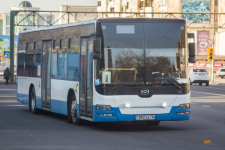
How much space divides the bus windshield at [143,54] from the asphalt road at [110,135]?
126 centimetres

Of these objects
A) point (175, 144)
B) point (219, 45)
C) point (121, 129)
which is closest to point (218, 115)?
point (121, 129)

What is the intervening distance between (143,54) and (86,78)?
5.07ft

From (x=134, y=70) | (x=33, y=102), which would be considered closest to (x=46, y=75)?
(x=33, y=102)

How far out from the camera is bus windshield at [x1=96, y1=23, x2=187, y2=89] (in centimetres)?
1316

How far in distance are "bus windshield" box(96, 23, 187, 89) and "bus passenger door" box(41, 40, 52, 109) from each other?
456cm

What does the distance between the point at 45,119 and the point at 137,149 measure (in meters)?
7.32

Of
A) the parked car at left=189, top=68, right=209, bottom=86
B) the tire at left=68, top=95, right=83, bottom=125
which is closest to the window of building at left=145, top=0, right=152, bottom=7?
the parked car at left=189, top=68, right=209, bottom=86

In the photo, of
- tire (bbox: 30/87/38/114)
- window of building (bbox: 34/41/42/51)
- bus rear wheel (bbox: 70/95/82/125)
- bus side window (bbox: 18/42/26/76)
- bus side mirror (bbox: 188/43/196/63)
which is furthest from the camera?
bus side window (bbox: 18/42/26/76)

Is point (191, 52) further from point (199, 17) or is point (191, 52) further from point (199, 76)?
point (199, 17)

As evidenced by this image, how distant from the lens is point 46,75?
17750mm

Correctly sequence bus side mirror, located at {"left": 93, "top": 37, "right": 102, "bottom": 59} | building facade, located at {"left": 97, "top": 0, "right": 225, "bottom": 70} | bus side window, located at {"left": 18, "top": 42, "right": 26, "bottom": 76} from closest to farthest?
bus side mirror, located at {"left": 93, "top": 37, "right": 102, "bottom": 59} < bus side window, located at {"left": 18, "top": 42, "right": 26, "bottom": 76} < building facade, located at {"left": 97, "top": 0, "right": 225, "bottom": 70}

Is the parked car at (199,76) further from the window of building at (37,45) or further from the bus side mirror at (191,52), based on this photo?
the bus side mirror at (191,52)

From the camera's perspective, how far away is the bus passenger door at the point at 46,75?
17.5 m

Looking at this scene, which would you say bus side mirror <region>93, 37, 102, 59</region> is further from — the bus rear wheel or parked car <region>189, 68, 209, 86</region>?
parked car <region>189, 68, 209, 86</region>
